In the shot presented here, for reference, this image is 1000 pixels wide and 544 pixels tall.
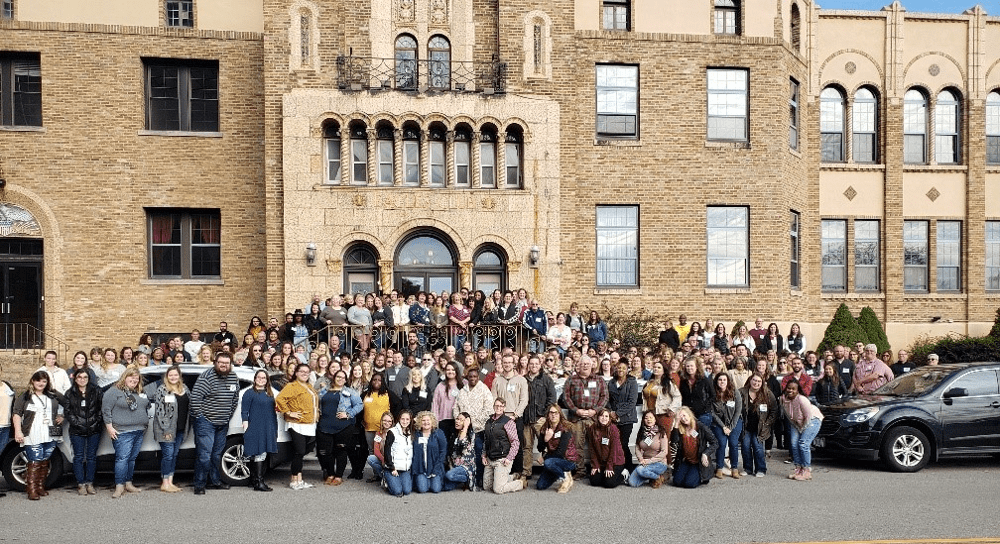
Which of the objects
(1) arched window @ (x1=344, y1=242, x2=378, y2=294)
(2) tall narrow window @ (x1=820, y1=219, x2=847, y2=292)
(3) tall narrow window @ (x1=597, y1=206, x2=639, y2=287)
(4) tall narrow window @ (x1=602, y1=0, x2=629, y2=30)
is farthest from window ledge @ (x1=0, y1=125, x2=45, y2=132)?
(2) tall narrow window @ (x1=820, y1=219, x2=847, y2=292)

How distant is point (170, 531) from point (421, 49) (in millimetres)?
14957

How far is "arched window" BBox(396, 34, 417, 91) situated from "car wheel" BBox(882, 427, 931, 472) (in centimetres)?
1313

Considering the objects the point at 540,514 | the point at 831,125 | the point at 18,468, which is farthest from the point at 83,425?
the point at 831,125

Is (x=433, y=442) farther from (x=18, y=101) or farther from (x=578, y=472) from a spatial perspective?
(x=18, y=101)

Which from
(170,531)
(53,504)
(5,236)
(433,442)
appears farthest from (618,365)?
(5,236)

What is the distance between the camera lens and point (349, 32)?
71.3 feet

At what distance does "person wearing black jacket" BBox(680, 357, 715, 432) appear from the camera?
13083mm

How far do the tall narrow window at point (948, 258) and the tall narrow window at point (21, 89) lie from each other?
79.2 ft

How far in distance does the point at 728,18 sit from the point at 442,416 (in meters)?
15.4

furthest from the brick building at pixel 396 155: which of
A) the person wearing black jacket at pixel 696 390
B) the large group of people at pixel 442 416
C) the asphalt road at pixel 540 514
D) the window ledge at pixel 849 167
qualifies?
the asphalt road at pixel 540 514

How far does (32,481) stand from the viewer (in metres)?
11.3

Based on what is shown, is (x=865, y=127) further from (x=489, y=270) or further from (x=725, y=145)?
(x=489, y=270)

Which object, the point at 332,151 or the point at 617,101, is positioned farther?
the point at 617,101

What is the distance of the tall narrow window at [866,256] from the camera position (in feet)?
86.2
